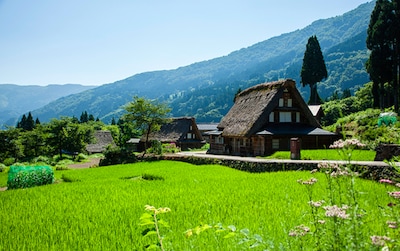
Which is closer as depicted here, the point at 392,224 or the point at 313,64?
the point at 392,224

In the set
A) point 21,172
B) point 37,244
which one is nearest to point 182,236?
point 37,244

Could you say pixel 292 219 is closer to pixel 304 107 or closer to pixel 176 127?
pixel 304 107

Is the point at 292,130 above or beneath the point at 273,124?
beneath

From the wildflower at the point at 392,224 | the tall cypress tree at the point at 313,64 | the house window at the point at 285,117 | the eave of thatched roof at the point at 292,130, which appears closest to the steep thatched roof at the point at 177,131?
the tall cypress tree at the point at 313,64

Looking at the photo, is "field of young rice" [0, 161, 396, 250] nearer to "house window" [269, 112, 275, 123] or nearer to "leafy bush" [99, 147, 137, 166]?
"house window" [269, 112, 275, 123]

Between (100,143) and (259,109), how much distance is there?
45324 millimetres

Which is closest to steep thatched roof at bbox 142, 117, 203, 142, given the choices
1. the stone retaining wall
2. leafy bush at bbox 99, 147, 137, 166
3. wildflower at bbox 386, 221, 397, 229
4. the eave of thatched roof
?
leafy bush at bbox 99, 147, 137, 166

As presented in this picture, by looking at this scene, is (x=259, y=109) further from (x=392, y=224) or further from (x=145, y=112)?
(x=392, y=224)

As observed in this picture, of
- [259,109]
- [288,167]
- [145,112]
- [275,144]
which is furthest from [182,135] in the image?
[288,167]

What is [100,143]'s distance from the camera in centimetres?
6462

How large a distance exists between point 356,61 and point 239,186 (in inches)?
8185

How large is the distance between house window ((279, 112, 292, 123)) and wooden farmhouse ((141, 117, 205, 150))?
24126 millimetres

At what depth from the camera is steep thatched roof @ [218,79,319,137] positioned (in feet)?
89.7

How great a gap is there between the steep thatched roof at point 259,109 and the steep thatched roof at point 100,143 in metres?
37.9
